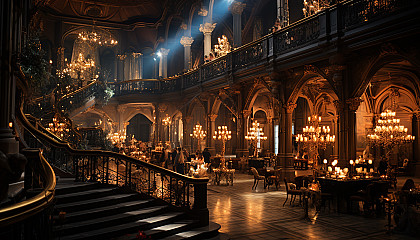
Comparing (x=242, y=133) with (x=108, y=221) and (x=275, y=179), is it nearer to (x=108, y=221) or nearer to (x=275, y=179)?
(x=275, y=179)

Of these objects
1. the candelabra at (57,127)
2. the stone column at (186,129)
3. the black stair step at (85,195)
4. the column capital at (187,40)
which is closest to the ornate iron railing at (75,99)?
the candelabra at (57,127)

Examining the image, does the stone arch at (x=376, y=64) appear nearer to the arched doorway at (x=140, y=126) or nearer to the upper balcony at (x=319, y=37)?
the upper balcony at (x=319, y=37)

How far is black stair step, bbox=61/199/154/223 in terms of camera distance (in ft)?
18.4

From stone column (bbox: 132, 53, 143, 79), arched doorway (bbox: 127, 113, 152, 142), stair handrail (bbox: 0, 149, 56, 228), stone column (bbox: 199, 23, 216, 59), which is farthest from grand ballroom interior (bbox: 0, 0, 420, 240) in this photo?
arched doorway (bbox: 127, 113, 152, 142)

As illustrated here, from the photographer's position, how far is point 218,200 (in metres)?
9.77

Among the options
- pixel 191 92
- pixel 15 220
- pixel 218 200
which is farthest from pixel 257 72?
pixel 15 220

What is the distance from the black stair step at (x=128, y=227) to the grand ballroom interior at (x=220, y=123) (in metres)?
Answer: 0.04

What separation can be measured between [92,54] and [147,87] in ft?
18.5

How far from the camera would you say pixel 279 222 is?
7.34 m

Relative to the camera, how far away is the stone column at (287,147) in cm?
1280

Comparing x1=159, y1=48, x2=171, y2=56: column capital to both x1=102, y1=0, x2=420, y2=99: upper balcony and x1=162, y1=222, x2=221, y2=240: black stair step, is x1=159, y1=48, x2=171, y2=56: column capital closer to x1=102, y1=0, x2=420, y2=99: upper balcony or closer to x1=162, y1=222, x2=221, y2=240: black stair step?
x1=102, y1=0, x2=420, y2=99: upper balcony

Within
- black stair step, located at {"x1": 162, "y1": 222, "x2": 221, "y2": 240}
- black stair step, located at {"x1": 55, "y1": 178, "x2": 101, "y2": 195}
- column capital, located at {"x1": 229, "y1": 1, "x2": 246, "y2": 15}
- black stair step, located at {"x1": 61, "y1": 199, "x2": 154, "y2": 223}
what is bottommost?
black stair step, located at {"x1": 162, "y1": 222, "x2": 221, "y2": 240}

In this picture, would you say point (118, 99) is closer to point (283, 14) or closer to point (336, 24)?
point (283, 14)

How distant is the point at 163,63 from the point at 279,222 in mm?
20931
